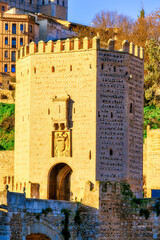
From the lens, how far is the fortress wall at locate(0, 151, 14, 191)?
Result: 42.7 meters

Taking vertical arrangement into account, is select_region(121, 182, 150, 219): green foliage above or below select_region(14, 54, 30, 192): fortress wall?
below

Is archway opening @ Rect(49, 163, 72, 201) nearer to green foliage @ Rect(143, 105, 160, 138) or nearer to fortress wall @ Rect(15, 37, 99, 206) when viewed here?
fortress wall @ Rect(15, 37, 99, 206)

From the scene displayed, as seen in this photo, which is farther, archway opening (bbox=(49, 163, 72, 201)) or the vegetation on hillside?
the vegetation on hillside

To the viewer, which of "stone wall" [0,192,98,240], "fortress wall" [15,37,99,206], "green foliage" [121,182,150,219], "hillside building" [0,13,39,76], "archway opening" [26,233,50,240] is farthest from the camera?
"hillside building" [0,13,39,76]

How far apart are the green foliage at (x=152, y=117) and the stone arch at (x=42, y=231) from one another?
19.7 m

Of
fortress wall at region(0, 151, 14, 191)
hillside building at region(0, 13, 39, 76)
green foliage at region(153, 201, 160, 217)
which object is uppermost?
hillside building at region(0, 13, 39, 76)

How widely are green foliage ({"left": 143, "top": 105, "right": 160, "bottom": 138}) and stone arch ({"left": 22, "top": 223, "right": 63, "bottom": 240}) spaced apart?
19722 millimetres

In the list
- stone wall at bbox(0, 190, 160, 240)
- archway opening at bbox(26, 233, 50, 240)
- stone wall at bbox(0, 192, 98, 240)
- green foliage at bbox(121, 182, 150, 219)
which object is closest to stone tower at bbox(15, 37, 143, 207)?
green foliage at bbox(121, 182, 150, 219)

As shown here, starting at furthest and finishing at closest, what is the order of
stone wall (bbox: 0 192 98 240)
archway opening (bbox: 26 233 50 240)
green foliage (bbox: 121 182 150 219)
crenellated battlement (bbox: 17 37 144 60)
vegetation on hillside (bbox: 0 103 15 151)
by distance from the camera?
vegetation on hillside (bbox: 0 103 15 151)
crenellated battlement (bbox: 17 37 144 60)
green foliage (bbox: 121 182 150 219)
archway opening (bbox: 26 233 50 240)
stone wall (bbox: 0 192 98 240)

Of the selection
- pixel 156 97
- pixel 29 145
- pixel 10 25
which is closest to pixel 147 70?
pixel 156 97

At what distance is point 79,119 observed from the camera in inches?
1409

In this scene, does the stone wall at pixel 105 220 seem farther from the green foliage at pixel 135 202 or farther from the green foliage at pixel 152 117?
the green foliage at pixel 152 117

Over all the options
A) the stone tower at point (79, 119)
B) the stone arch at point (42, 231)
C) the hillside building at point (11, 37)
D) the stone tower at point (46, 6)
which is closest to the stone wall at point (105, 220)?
the stone arch at point (42, 231)

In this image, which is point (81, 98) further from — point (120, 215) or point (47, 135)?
point (120, 215)
